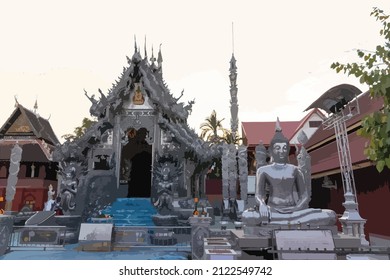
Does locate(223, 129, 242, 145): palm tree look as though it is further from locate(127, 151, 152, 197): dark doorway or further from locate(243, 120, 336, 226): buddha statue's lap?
locate(243, 120, 336, 226): buddha statue's lap

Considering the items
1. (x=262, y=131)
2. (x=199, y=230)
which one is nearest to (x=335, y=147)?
(x=199, y=230)

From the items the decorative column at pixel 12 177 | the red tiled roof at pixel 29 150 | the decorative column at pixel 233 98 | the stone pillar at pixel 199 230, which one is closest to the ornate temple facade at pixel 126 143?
the decorative column at pixel 12 177

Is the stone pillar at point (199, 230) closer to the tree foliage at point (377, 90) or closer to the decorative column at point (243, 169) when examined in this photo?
the tree foliage at point (377, 90)

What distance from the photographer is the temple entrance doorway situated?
69.0 feet

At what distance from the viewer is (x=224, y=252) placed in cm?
530

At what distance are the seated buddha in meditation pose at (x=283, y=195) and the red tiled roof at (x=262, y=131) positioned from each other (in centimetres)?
2274

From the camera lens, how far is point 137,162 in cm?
2194

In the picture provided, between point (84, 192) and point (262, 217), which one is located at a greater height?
point (84, 192)

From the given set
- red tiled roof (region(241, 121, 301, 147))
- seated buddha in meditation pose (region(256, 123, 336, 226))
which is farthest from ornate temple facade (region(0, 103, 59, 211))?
seated buddha in meditation pose (region(256, 123, 336, 226))

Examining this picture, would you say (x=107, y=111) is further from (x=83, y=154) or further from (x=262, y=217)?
(x=262, y=217)

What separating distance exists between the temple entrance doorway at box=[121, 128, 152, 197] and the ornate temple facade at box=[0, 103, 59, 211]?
967 centimetres

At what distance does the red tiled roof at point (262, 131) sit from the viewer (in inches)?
1187

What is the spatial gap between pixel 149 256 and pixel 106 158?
342 inches

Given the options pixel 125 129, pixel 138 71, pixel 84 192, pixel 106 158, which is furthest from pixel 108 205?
pixel 138 71
